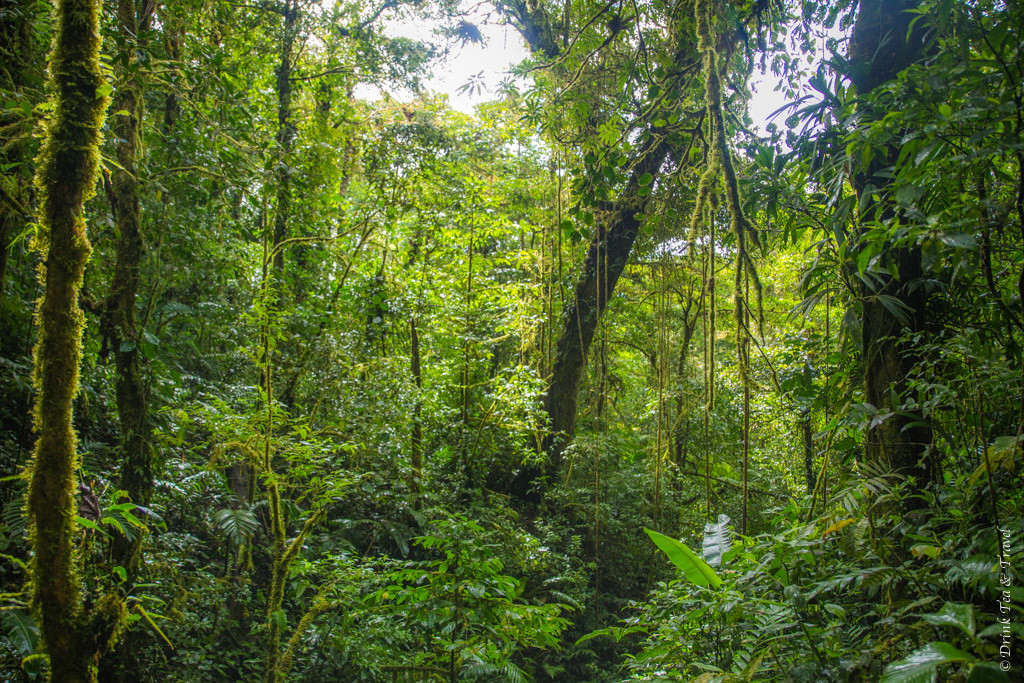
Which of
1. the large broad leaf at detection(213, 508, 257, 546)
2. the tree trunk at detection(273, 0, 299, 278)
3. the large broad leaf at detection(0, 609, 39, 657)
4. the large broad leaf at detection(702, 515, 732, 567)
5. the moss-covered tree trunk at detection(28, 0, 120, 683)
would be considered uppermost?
the tree trunk at detection(273, 0, 299, 278)

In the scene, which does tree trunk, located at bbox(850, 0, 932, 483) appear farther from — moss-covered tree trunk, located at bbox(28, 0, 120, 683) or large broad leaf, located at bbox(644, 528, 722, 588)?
moss-covered tree trunk, located at bbox(28, 0, 120, 683)

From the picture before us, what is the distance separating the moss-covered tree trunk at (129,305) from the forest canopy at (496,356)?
0.02 metres

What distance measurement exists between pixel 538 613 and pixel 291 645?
4.56 ft

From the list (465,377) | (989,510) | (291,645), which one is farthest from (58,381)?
(465,377)

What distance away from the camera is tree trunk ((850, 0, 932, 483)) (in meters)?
2.18

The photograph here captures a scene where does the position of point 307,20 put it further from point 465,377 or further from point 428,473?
point 428,473

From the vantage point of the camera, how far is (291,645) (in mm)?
2844

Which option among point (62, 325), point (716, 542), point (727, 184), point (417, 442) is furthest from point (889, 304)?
point (417, 442)

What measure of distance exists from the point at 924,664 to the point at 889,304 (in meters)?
1.45

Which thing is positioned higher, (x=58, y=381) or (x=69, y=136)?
(x=69, y=136)

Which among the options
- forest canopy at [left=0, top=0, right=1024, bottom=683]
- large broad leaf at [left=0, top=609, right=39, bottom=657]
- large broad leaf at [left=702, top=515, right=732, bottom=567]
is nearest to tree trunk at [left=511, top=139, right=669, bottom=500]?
forest canopy at [left=0, top=0, right=1024, bottom=683]

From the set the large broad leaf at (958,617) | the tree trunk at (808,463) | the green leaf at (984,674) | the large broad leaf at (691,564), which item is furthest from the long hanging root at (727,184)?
the tree trunk at (808,463)

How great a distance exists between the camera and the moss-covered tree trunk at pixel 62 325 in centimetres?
150

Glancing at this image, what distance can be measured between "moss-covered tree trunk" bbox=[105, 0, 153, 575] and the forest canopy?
2cm
